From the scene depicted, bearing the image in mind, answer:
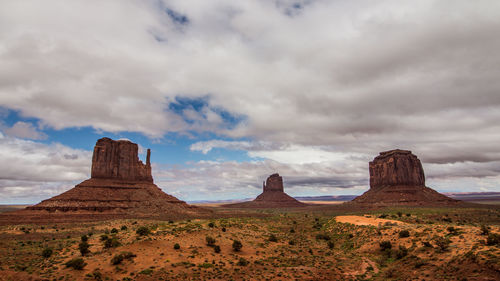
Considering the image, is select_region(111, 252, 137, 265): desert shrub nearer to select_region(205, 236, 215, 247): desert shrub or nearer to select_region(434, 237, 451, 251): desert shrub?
select_region(205, 236, 215, 247): desert shrub

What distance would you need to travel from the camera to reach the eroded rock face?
154 meters

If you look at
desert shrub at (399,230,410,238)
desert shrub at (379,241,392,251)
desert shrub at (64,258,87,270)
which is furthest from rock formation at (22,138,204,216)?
desert shrub at (399,230,410,238)

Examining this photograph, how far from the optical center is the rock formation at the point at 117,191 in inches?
4749

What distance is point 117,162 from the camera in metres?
162

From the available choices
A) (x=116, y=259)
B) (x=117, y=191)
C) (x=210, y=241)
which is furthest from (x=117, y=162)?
(x=116, y=259)

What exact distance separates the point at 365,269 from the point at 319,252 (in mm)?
10121

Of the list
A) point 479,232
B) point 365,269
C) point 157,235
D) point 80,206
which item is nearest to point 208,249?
point 157,235

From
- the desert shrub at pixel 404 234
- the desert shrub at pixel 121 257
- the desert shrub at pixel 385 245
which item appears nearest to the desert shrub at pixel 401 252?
the desert shrub at pixel 385 245

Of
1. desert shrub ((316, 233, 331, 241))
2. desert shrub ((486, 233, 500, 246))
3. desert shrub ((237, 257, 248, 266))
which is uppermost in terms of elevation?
desert shrub ((486, 233, 500, 246))

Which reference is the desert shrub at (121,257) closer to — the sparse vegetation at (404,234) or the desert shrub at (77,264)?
the desert shrub at (77,264)

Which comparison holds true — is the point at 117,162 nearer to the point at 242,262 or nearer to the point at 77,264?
the point at 77,264

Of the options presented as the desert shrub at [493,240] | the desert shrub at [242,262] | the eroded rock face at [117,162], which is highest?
the eroded rock face at [117,162]

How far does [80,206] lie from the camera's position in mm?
117750

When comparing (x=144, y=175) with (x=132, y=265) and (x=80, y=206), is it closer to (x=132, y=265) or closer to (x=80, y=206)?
(x=80, y=206)
